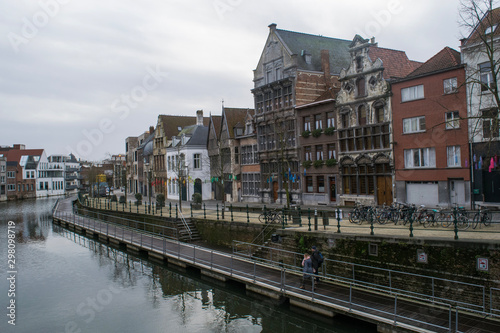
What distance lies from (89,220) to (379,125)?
1176 inches

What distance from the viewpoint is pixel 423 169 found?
91.2 ft

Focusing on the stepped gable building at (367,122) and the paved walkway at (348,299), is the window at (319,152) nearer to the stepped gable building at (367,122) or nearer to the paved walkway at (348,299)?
the stepped gable building at (367,122)

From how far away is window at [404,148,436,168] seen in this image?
2750 cm

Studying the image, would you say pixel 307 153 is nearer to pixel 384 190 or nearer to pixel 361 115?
pixel 361 115

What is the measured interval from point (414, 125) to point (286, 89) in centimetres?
1366

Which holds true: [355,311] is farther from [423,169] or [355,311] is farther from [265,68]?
[265,68]

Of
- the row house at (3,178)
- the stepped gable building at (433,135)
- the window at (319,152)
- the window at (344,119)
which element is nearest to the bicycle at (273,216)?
the stepped gable building at (433,135)

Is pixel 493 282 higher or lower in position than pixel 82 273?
higher

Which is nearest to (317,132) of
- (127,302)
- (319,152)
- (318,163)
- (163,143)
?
(319,152)

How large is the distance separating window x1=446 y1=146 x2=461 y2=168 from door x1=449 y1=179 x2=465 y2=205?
3.51 feet

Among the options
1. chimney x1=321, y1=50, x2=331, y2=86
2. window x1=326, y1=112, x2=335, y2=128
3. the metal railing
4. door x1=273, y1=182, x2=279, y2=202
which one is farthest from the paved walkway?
chimney x1=321, y1=50, x2=331, y2=86

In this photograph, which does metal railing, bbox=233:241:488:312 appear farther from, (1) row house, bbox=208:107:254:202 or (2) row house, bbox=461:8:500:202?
(1) row house, bbox=208:107:254:202

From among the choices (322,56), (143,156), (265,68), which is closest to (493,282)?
(322,56)

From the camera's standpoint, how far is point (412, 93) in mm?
28188
